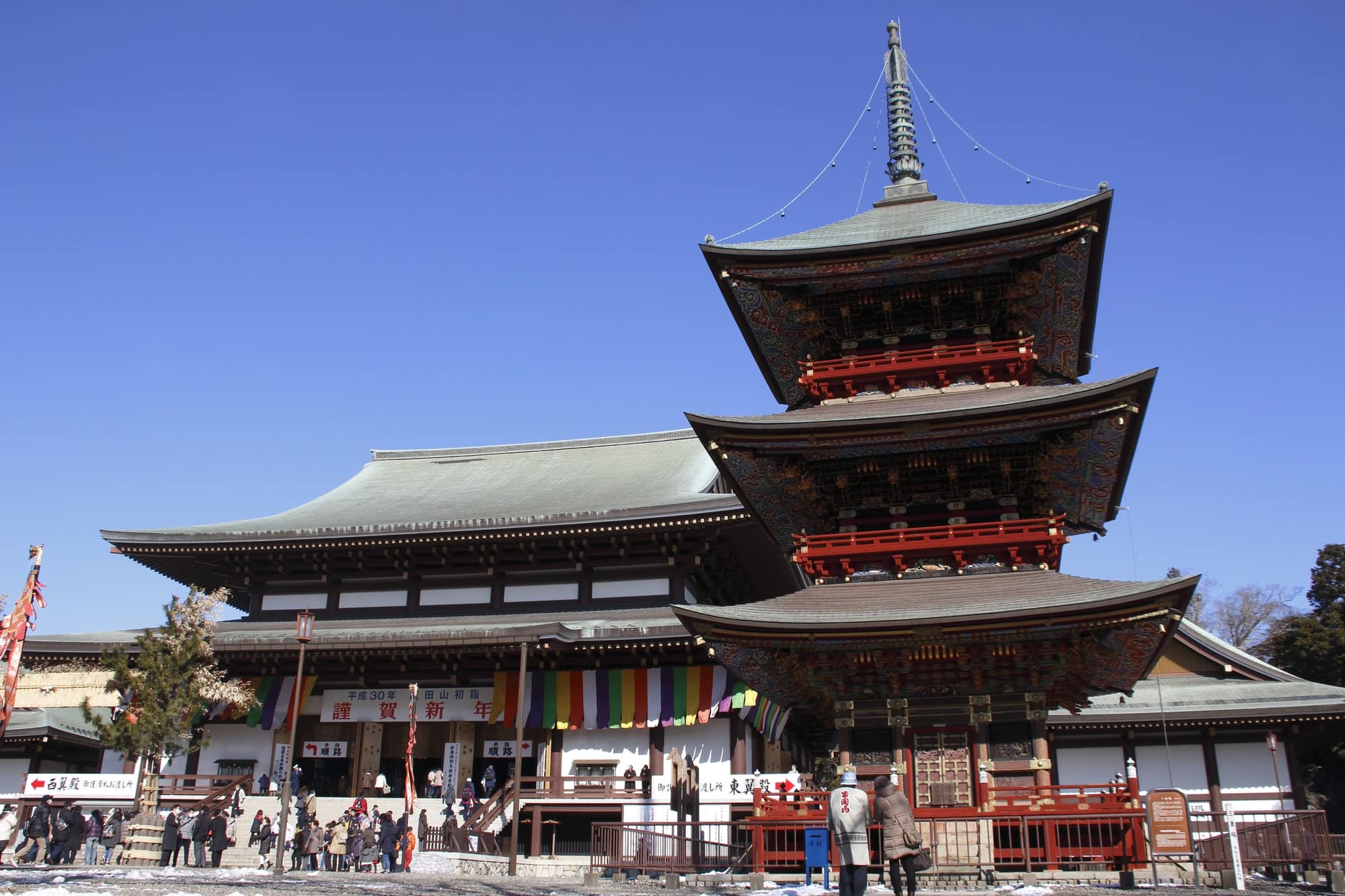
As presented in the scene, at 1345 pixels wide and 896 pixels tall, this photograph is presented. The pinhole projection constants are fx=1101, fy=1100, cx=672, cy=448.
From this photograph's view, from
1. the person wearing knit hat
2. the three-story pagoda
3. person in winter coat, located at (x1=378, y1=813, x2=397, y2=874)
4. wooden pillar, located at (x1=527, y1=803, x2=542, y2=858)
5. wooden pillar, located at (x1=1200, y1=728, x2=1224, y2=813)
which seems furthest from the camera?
wooden pillar, located at (x1=1200, y1=728, x2=1224, y2=813)

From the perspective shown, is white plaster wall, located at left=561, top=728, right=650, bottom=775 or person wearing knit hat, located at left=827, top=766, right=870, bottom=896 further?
white plaster wall, located at left=561, top=728, right=650, bottom=775

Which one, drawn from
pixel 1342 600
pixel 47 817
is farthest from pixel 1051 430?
pixel 1342 600

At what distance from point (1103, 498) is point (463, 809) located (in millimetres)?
16644

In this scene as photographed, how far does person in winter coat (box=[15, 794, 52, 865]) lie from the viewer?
2352 cm

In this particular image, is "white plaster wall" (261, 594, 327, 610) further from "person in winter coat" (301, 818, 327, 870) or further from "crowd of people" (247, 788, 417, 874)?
"person in winter coat" (301, 818, 327, 870)

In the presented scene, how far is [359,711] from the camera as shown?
30.4 metres

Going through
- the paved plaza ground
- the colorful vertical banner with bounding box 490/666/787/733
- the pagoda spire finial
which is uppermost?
the pagoda spire finial

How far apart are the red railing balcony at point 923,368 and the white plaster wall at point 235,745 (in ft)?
60.2

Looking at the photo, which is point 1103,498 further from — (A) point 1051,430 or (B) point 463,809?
(B) point 463,809

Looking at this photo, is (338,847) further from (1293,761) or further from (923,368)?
(1293,761)

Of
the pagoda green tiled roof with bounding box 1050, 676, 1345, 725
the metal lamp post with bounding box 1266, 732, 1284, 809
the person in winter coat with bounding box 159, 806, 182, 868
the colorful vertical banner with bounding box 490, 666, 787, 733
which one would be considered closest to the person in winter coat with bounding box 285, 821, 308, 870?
the person in winter coat with bounding box 159, 806, 182, 868

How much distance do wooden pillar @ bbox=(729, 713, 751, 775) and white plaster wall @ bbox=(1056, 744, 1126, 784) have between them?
331 inches

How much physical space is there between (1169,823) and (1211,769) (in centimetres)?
1220

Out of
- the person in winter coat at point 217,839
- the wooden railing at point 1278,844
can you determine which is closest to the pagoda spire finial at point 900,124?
the wooden railing at point 1278,844
